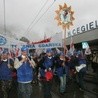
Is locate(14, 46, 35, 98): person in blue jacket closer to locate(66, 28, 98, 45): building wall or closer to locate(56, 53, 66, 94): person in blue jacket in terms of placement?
locate(56, 53, 66, 94): person in blue jacket

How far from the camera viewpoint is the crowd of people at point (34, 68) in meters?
8.75

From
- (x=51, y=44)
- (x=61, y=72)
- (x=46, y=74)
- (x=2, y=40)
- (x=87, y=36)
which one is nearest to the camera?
(x=46, y=74)

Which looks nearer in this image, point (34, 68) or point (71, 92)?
point (34, 68)

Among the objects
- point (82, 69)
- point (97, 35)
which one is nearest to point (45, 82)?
point (82, 69)

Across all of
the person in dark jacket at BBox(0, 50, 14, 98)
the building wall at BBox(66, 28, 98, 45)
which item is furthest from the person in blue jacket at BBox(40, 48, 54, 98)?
the building wall at BBox(66, 28, 98, 45)

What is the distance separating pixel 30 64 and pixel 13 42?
327 cm

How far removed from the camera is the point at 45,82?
10.3m

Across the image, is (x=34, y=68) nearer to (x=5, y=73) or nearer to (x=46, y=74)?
(x=46, y=74)

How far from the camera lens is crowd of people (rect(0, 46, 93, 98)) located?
28.7ft

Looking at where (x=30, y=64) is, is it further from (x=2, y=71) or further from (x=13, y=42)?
(x=13, y=42)

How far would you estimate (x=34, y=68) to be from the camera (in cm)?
1101

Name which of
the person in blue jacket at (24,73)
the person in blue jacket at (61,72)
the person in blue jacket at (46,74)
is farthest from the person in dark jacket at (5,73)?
the person in blue jacket at (61,72)

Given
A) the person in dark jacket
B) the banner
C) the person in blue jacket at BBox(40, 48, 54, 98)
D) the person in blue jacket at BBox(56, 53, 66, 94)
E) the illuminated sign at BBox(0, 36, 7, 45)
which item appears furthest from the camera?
the banner

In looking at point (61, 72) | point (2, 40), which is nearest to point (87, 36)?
point (61, 72)
